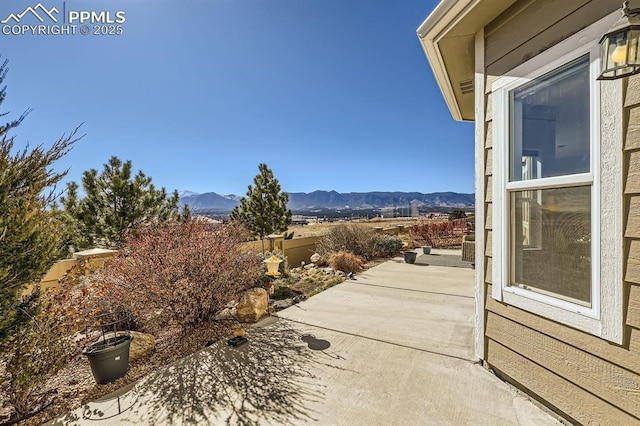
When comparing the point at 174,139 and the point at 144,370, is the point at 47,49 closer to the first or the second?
the point at 144,370

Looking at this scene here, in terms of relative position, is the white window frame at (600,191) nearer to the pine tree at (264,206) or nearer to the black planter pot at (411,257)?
the black planter pot at (411,257)

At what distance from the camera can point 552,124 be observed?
2092 millimetres

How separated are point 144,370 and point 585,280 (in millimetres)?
4118

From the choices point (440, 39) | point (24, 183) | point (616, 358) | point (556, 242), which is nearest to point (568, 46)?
point (440, 39)

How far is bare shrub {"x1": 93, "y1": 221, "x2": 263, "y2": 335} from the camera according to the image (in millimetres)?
3389

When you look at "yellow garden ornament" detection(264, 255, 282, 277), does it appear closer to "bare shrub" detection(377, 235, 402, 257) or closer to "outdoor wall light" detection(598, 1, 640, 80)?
"outdoor wall light" detection(598, 1, 640, 80)

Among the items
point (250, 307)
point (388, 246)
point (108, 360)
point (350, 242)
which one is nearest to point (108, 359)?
point (108, 360)

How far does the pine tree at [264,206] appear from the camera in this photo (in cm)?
1277

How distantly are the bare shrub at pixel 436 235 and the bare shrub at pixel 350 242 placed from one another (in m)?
3.49

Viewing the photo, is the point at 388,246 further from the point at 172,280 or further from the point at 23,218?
the point at 23,218

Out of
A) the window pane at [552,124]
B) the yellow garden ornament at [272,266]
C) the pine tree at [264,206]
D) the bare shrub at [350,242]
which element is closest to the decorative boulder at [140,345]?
the yellow garden ornament at [272,266]

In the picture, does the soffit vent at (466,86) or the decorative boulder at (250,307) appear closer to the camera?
the soffit vent at (466,86)

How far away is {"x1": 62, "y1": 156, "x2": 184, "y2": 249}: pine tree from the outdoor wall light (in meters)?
8.93

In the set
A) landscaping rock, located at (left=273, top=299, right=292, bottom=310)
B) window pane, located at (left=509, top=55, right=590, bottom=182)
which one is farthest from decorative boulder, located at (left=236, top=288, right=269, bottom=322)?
window pane, located at (left=509, top=55, right=590, bottom=182)
